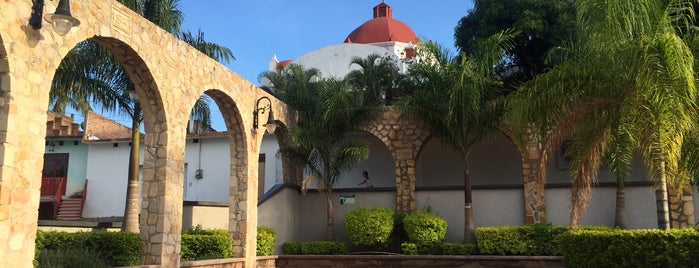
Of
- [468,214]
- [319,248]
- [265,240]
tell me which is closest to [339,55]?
[319,248]

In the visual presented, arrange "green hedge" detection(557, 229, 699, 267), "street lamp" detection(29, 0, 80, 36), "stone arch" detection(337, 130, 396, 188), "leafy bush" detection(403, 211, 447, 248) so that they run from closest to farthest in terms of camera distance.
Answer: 1. "street lamp" detection(29, 0, 80, 36)
2. "green hedge" detection(557, 229, 699, 267)
3. "leafy bush" detection(403, 211, 447, 248)
4. "stone arch" detection(337, 130, 396, 188)

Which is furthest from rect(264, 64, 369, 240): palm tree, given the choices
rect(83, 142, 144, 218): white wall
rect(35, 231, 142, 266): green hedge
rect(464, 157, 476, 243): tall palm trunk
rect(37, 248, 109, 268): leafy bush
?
rect(83, 142, 144, 218): white wall

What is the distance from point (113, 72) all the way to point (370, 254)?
309 inches

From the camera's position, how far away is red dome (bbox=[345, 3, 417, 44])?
35375 mm

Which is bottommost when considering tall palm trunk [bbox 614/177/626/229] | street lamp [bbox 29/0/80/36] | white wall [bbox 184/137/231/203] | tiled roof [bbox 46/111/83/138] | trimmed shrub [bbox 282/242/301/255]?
trimmed shrub [bbox 282/242/301/255]

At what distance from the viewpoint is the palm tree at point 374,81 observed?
1820 cm

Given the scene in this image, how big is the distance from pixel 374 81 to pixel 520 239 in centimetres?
627

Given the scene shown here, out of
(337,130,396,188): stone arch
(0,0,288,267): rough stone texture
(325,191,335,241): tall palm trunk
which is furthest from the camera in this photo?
(337,130,396,188): stone arch

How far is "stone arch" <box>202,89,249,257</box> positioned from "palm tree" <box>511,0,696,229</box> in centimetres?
610

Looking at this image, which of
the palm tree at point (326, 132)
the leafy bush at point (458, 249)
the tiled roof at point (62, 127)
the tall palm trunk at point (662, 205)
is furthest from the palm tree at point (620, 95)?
the tiled roof at point (62, 127)

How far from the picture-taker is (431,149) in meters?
21.3

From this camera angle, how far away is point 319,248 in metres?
Result: 16.2

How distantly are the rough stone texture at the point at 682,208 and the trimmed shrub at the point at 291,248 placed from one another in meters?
9.26

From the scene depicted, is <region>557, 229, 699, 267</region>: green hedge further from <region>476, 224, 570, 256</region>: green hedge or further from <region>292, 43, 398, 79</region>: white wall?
<region>292, 43, 398, 79</region>: white wall
